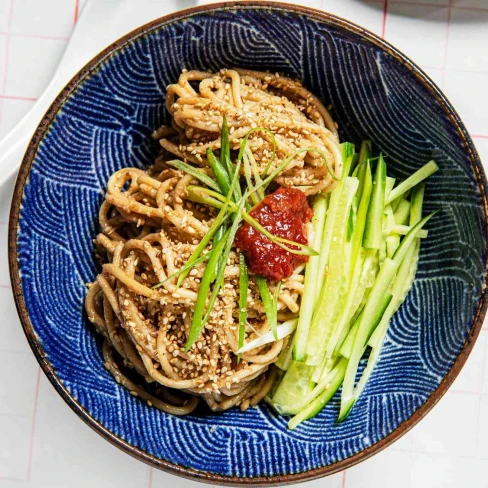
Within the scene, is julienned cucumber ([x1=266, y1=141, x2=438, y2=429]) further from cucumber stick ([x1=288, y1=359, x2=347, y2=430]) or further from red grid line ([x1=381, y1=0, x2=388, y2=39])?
red grid line ([x1=381, y1=0, x2=388, y2=39])

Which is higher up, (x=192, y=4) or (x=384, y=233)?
(x=192, y=4)

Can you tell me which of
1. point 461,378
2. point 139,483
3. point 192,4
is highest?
point 192,4

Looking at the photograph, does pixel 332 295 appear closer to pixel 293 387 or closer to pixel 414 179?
pixel 293 387

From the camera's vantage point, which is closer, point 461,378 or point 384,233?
point 384,233

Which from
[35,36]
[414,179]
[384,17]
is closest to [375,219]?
[414,179]

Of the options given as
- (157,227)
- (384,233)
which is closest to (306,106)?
(384,233)

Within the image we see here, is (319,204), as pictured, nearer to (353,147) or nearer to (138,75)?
(353,147)

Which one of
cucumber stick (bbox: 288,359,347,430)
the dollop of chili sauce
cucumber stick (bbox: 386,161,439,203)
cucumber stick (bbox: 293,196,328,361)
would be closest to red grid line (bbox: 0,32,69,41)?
the dollop of chili sauce
